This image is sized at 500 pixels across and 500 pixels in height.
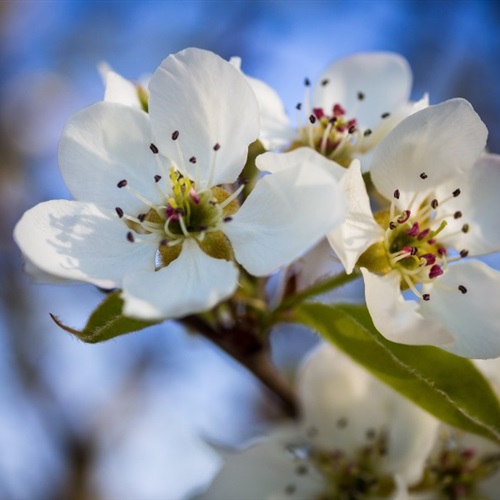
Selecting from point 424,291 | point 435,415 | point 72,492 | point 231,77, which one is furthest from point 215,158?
point 72,492

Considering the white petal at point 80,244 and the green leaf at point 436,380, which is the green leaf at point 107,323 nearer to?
the white petal at point 80,244

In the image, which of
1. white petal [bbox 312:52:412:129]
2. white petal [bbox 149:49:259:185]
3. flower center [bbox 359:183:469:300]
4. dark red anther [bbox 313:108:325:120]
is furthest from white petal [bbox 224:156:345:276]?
white petal [bbox 312:52:412:129]

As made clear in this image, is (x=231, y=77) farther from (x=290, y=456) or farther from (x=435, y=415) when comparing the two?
(x=290, y=456)

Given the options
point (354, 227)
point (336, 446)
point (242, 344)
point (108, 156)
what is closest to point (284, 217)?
point (354, 227)

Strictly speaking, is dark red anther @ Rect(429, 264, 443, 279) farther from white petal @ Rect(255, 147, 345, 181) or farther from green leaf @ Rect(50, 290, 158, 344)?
green leaf @ Rect(50, 290, 158, 344)

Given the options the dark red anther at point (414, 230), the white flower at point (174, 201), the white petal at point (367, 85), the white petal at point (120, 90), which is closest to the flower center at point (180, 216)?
the white flower at point (174, 201)

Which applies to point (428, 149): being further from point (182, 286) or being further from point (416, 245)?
point (182, 286)
